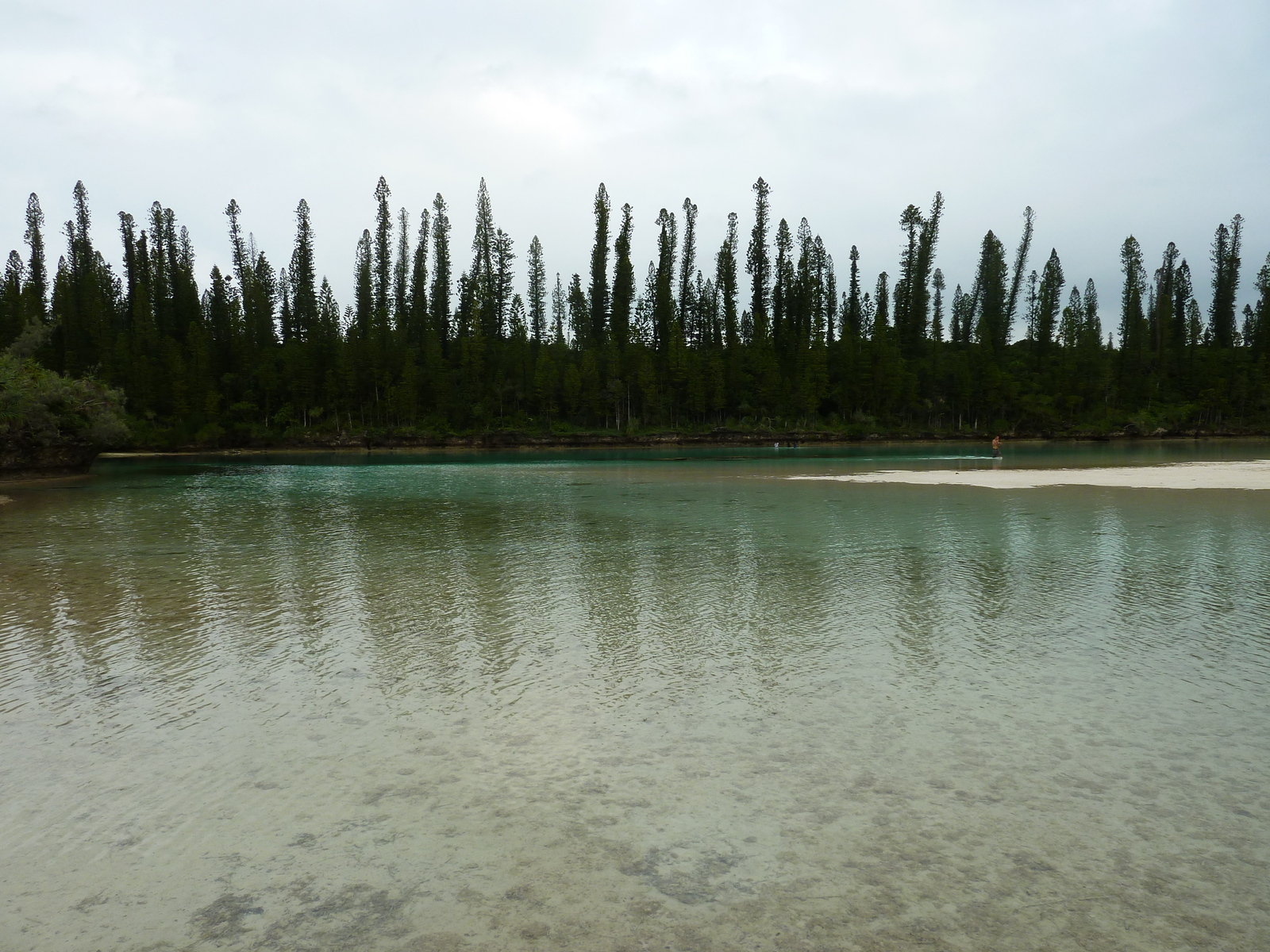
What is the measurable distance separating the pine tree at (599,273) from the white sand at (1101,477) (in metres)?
61.3

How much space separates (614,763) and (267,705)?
302 cm

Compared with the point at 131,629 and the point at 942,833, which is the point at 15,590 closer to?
the point at 131,629

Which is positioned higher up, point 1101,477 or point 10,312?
point 10,312

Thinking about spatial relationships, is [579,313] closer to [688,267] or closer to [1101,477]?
[688,267]

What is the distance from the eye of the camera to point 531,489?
2788 cm

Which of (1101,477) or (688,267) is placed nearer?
(1101,477)

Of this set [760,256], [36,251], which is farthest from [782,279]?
[36,251]

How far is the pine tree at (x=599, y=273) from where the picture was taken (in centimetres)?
9181

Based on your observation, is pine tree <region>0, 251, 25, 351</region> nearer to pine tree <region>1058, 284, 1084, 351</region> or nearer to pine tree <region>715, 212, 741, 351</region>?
pine tree <region>715, 212, 741, 351</region>

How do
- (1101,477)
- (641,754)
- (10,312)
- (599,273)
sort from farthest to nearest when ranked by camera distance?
1. (599,273)
2. (10,312)
3. (1101,477)
4. (641,754)

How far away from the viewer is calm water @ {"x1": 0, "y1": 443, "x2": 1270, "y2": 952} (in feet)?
11.3

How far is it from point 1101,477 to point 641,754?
3010 cm

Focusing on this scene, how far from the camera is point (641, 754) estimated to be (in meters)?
5.18

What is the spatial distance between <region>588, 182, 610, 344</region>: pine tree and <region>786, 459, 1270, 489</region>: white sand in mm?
61322
